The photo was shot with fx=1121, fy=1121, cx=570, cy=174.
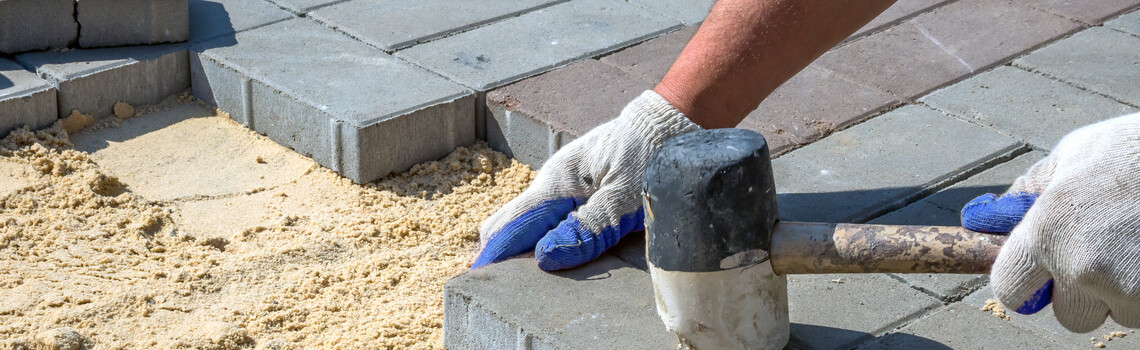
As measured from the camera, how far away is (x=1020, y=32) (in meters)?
3.64

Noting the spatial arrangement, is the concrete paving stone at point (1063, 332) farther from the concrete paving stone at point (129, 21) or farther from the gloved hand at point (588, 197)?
the concrete paving stone at point (129, 21)

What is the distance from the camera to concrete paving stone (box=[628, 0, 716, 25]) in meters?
3.78

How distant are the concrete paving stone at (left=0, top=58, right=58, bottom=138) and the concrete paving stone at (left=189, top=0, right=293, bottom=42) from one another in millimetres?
492

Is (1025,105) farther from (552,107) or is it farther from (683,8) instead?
(552,107)

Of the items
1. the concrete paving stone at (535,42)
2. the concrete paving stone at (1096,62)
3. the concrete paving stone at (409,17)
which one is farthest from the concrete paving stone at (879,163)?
the concrete paving stone at (409,17)

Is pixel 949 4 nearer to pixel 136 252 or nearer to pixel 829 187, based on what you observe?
pixel 829 187

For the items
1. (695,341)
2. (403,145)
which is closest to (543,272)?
(695,341)

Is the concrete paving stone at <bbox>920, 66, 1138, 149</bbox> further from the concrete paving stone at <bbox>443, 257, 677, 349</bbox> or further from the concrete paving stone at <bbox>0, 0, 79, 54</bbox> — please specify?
the concrete paving stone at <bbox>0, 0, 79, 54</bbox>

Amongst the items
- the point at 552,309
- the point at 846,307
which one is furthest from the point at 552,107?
the point at 846,307

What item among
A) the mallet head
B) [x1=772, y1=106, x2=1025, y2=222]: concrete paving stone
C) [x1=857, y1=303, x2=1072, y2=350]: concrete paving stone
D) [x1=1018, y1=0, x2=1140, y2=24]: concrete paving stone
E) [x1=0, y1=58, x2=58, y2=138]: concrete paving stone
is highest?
the mallet head

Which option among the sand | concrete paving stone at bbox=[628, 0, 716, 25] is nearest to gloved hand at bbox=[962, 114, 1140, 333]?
the sand

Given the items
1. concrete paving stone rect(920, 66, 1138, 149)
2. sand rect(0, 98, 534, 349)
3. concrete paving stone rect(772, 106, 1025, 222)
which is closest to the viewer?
sand rect(0, 98, 534, 349)

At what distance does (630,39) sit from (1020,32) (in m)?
1.27

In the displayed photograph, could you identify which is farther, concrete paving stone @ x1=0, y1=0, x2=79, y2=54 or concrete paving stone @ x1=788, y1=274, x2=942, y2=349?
concrete paving stone @ x1=0, y1=0, x2=79, y2=54
